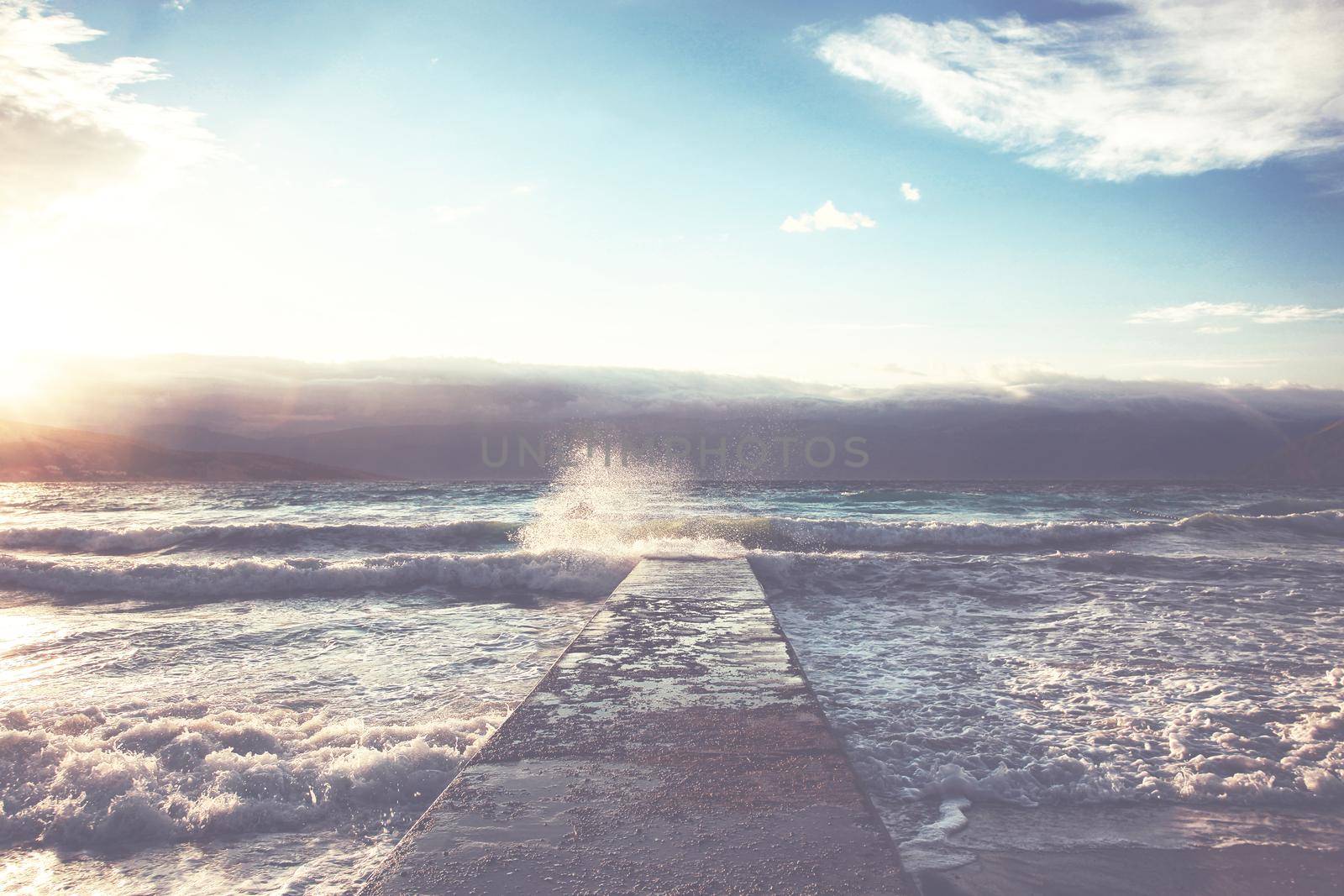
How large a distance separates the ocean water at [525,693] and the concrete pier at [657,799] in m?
0.71

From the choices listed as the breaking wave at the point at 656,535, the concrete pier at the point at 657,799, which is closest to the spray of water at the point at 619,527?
the breaking wave at the point at 656,535

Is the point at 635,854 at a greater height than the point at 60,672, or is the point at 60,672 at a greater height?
the point at 635,854

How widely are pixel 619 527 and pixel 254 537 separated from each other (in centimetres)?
873

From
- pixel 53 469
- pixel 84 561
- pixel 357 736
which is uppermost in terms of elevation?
Answer: pixel 357 736

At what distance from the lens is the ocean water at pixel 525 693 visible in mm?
3326

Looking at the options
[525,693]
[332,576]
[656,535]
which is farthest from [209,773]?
[656,535]

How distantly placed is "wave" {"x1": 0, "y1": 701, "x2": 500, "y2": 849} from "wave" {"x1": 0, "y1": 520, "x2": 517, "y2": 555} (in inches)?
447

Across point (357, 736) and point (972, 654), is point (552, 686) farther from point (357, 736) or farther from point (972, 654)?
point (972, 654)

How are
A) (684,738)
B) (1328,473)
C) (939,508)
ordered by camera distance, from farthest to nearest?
(1328,473), (939,508), (684,738)

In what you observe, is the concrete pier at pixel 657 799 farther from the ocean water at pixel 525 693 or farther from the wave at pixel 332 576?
the wave at pixel 332 576

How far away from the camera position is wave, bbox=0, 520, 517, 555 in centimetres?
1551

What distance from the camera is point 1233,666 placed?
571 centimetres

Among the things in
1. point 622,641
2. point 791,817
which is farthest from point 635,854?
point 622,641

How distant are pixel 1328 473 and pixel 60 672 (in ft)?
337
